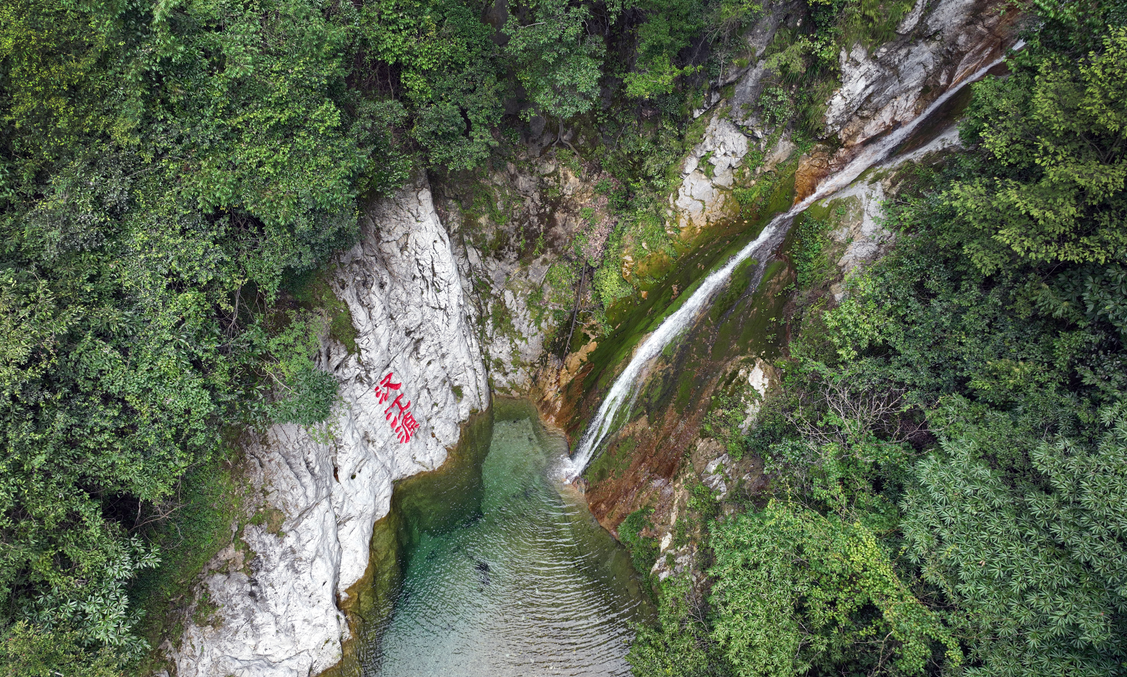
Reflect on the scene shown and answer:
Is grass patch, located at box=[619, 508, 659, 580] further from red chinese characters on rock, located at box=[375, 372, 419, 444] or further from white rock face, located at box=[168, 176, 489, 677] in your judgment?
red chinese characters on rock, located at box=[375, 372, 419, 444]

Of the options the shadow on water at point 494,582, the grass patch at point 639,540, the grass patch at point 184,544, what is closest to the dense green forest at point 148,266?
the grass patch at point 184,544

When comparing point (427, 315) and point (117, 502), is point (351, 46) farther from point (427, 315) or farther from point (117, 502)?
point (117, 502)

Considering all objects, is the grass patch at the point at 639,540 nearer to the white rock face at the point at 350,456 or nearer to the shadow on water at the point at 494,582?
the shadow on water at the point at 494,582

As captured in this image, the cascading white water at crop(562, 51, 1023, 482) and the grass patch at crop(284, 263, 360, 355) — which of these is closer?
the grass patch at crop(284, 263, 360, 355)

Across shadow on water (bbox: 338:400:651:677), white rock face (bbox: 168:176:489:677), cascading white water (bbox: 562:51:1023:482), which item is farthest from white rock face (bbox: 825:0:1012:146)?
shadow on water (bbox: 338:400:651:677)

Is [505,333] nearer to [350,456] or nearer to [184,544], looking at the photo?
[350,456]

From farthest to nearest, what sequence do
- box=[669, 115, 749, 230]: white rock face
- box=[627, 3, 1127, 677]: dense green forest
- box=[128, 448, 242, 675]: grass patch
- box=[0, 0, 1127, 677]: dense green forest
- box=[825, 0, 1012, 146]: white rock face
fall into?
box=[669, 115, 749, 230]: white rock face
box=[825, 0, 1012, 146]: white rock face
box=[128, 448, 242, 675]: grass patch
box=[0, 0, 1127, 677]: dense green forest
box=[627, 3, 1127, 677]: dense green forest
